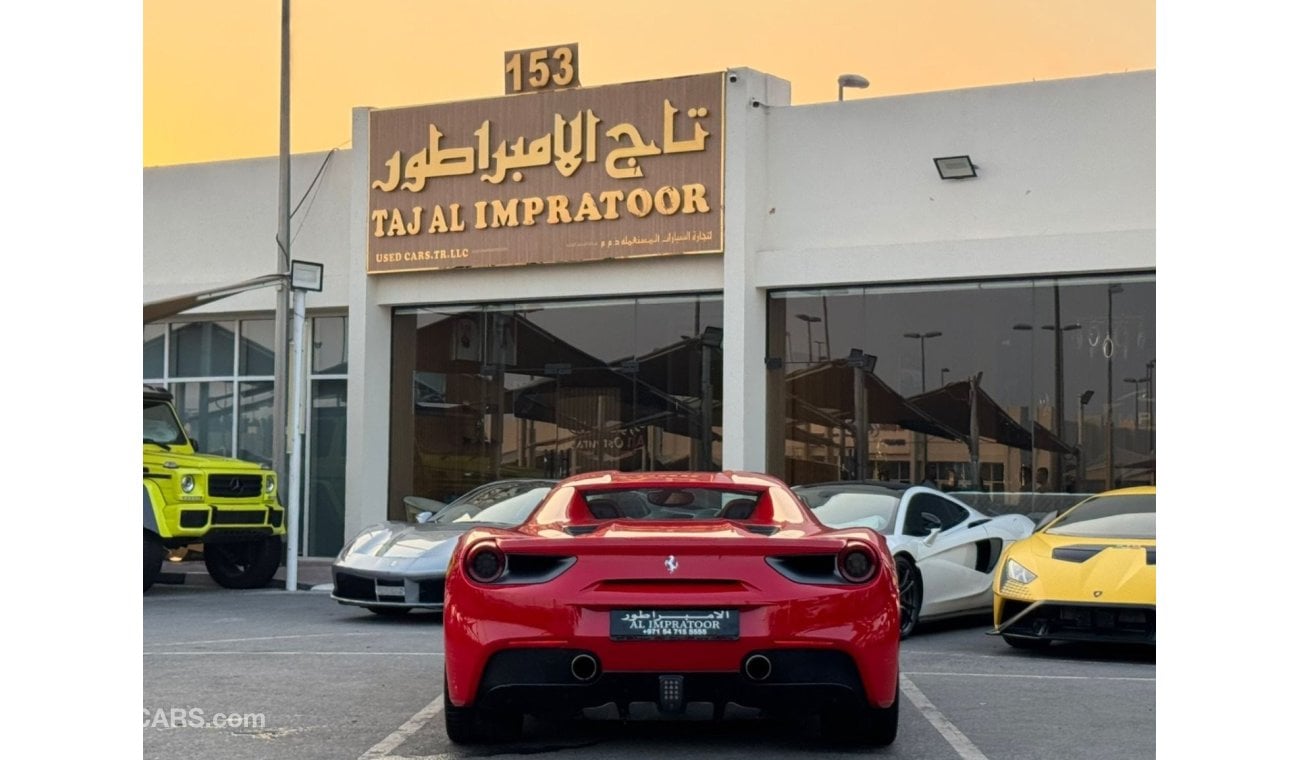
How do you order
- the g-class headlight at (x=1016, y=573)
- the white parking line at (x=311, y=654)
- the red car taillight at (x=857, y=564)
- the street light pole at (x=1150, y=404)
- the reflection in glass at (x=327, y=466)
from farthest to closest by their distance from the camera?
the reflection in glass at (x=327, y=466) < the street light pole at (x=1150, y=404) < the g-class headlight at (x=1016, y=573) < the white parking line at (x=311, y=654) < the red car taillight at (x=857, y=564)

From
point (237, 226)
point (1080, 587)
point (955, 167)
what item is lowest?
point (1080, 587)

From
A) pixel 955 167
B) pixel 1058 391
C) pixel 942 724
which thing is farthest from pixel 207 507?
pixel 942 724

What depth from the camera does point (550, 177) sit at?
22.1m

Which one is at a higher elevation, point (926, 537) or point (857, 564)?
point (857, 564)

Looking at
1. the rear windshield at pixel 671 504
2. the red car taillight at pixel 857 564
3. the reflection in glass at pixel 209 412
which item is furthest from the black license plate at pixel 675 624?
the reflection in glass at pixel 209 412

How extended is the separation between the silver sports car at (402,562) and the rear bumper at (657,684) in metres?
7.16

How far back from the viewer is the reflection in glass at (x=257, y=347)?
24953 millimetres

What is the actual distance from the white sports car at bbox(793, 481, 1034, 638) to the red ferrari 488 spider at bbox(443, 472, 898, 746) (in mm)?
5942

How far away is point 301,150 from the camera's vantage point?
79.3 ft

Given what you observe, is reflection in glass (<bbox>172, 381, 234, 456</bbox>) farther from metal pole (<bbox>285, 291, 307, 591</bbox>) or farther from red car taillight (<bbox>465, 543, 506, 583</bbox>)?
red car taillight (<bbox>465, 543, 506, 583</bbox>)

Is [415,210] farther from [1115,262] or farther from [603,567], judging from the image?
[603,567]

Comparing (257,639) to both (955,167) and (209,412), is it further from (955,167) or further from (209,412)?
(209,412)

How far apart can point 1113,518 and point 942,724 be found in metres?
4.65

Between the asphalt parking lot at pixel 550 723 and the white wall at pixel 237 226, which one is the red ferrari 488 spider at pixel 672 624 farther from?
the white wall at pixel 237 226
